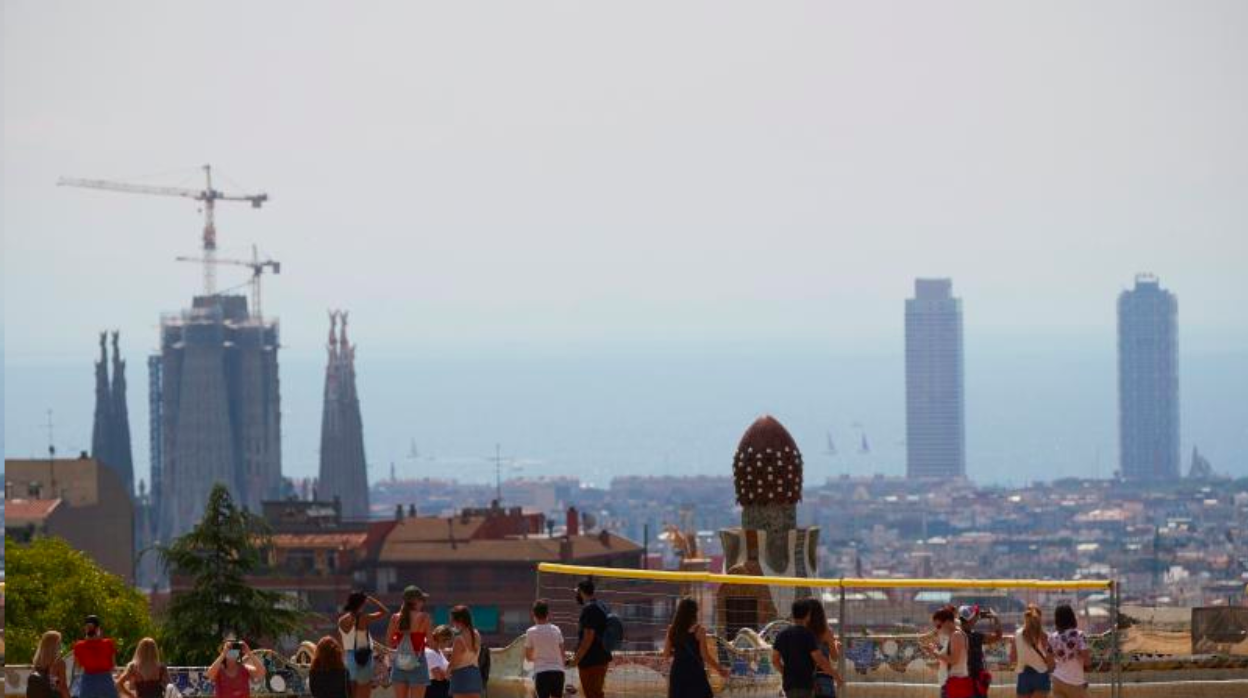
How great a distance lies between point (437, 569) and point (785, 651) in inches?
5931

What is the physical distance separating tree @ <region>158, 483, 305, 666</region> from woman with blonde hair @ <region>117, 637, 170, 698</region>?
23047 millimetres

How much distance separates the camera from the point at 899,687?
73.9ft

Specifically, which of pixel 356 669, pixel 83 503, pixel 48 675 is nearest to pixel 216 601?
pixel 356 669

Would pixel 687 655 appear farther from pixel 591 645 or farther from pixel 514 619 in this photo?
pixel 514 619

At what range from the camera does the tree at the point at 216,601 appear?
44.1 m

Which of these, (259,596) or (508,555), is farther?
(508,555)

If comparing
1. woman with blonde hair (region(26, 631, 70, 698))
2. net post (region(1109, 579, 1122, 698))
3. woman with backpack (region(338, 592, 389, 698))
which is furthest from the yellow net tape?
woman with blonde hair (region(26, 631, 70, 698))

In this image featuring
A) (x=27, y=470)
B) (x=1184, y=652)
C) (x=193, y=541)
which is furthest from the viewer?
(x=27, y=470)

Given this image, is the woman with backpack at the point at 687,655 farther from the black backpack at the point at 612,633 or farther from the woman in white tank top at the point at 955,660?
the woman in white tank top at the point at 955,660

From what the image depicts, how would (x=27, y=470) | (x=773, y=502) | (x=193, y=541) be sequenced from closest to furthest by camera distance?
(x=773, y=502)
(x=193, y=541)
(x=27, y=470)

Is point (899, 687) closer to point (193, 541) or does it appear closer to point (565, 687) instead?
point (565, 687)

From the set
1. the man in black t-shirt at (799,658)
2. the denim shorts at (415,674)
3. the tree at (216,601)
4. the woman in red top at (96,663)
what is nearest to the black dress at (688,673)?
the man in black t-shirt at (799,658)

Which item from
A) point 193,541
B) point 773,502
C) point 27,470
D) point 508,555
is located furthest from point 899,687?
point 27,470

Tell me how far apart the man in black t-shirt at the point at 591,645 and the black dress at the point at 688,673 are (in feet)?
4.92
